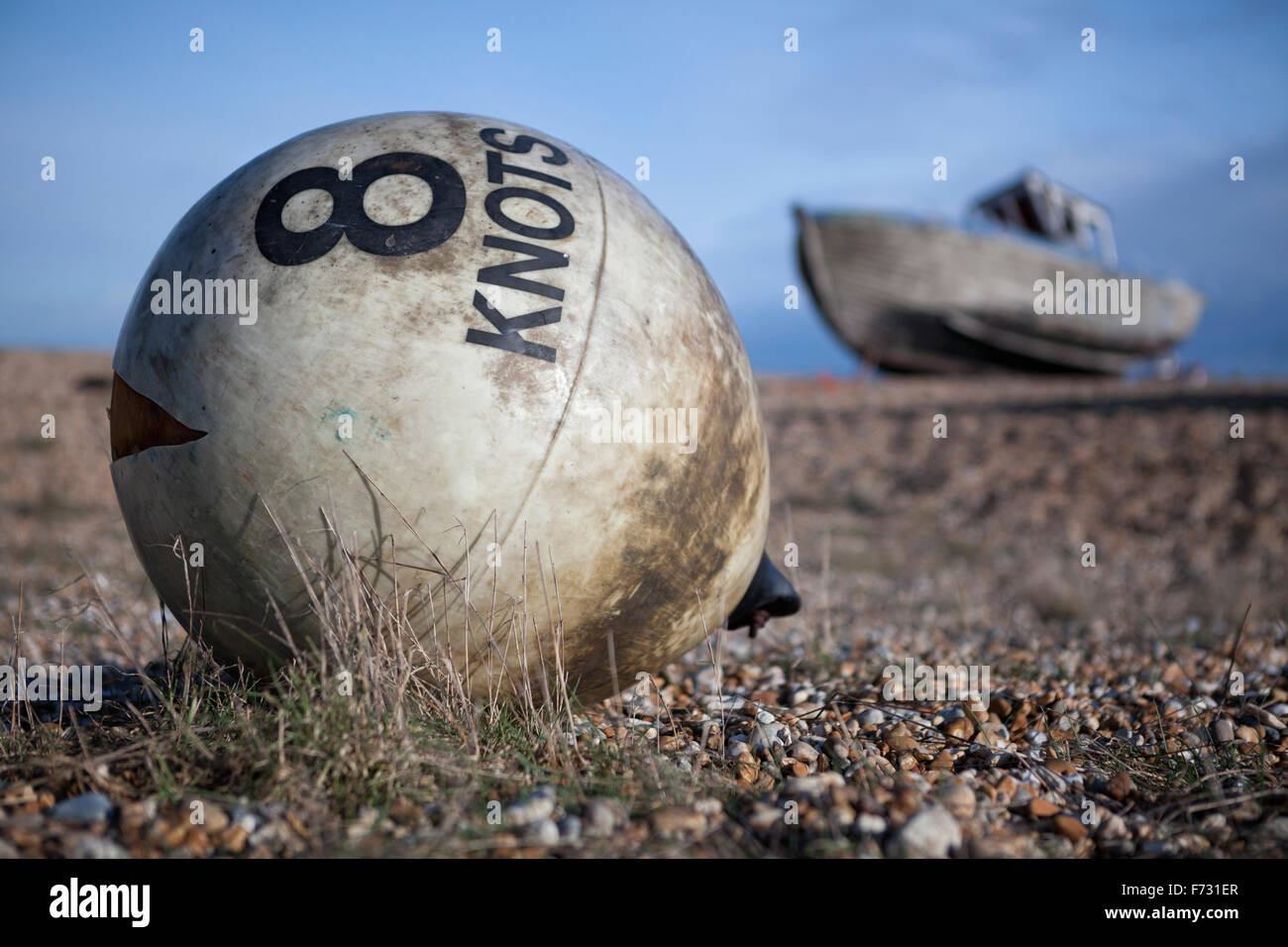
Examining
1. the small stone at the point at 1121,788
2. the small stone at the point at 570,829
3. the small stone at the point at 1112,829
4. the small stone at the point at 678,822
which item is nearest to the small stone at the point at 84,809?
the small stone at the point at 570,829

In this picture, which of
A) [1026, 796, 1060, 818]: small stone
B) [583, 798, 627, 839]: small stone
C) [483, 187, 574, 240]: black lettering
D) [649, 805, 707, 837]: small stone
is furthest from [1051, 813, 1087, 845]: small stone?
[483, 187, 574, 240]: black lettering

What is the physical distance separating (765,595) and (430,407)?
1.75m

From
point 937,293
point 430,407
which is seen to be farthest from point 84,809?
point 937,293

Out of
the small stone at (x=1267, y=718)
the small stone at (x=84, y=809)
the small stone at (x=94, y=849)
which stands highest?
the small stone at (x=84, y=809)

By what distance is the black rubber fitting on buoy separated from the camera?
3902 mm

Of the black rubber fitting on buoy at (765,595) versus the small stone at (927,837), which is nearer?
the small stone at (927,837)

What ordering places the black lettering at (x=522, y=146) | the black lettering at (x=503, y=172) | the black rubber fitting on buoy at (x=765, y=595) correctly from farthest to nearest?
the black rubber fitting on buoy at (x=765, y=595) < the black lettering at (x=522, y=146) < the black lettering at (x=503, y=172)

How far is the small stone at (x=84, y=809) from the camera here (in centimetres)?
240

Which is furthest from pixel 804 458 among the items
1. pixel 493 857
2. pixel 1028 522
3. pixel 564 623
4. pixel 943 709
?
pixel 493 857

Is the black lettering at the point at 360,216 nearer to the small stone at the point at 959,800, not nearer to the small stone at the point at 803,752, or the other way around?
the small stone at the point at 803,752

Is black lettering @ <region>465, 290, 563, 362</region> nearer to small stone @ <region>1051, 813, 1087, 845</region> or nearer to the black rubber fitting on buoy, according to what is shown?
the black rubber fitting on buoy

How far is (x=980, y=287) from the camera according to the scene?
79.0 ft

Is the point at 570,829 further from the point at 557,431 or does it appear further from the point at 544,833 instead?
the point at 557,431

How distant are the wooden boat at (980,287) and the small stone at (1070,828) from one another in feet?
69.7
